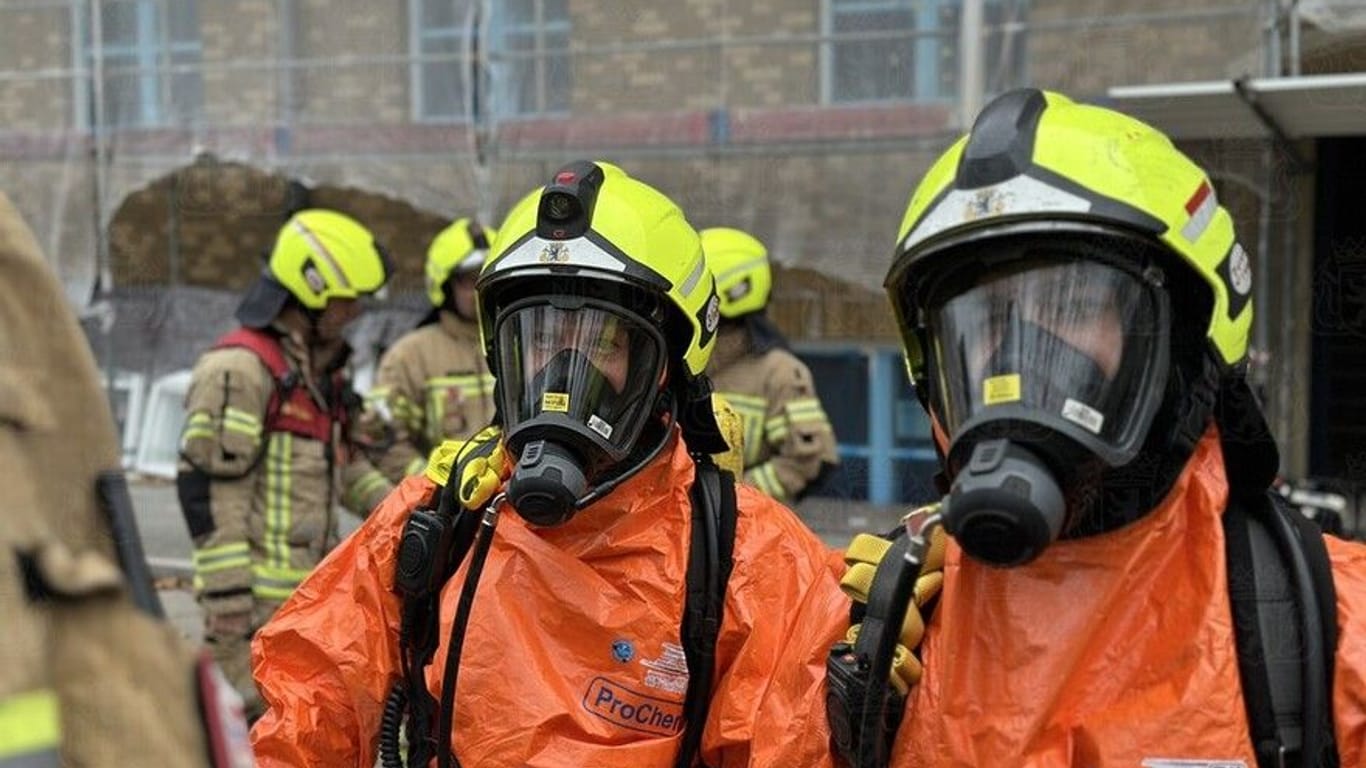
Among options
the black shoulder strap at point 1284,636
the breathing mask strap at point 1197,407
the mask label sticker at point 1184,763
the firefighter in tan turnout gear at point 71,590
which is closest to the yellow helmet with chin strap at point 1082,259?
the breathing mask strap at point 1197,407

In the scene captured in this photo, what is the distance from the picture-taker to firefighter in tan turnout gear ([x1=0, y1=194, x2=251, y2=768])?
1024mm

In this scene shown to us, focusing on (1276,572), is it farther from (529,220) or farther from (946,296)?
Answer: (529,220)

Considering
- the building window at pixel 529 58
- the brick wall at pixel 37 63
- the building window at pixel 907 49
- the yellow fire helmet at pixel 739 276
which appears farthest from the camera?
the brick wall at pixel 37 63

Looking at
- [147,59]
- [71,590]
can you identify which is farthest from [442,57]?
[71,590]

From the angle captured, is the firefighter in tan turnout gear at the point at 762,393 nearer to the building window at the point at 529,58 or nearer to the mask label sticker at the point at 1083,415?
the building window at the point at 529,58

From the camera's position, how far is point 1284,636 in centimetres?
163

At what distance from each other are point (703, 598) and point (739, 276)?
319 centimetres

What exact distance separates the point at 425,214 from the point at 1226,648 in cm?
810

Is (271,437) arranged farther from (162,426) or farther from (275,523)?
(162,426)

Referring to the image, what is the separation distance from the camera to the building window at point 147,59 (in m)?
9.22

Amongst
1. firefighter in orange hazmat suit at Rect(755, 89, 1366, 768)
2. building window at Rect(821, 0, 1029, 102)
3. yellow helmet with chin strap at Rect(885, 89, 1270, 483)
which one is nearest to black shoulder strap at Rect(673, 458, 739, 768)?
firefighter in orange hazmat suit at Rect(755, 89, 1366, 768)

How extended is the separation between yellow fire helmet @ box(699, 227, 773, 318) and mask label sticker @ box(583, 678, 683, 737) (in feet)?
10.2

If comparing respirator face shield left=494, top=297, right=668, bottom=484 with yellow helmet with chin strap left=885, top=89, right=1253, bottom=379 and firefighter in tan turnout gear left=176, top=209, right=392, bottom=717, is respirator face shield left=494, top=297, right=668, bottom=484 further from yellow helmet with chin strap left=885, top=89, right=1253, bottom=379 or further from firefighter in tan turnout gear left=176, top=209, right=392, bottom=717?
firefighter in tan turnout gear left=176, top=209, right=392, bottom=717

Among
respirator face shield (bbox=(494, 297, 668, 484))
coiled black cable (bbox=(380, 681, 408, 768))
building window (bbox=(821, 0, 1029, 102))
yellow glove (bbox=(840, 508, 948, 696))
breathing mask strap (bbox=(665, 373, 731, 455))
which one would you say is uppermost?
building window (bbox=(821, 0, 1029, 102))
